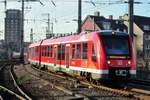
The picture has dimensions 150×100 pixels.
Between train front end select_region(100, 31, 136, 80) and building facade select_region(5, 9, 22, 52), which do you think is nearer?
train front end select_region(100, 31, 136, 80)

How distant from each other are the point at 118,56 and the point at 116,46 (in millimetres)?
570

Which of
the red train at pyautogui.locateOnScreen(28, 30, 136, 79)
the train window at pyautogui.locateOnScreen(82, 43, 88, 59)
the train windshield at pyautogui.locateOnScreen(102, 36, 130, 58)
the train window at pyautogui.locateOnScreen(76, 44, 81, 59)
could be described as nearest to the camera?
the red train at pyautogui.locateOnScreen(28, 30, 136, 79)

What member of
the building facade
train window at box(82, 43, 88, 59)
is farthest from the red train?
the building facade

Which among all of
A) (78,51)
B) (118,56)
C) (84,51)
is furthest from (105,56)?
(78,51)

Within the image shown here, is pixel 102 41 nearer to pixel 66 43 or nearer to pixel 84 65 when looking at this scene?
pixel 84 65

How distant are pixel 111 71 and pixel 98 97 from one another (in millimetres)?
3692

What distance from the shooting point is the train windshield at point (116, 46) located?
1950cm

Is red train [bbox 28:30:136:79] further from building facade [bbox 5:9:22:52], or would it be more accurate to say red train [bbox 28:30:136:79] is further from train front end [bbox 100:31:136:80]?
building facade [bbox 5:9:22:52]

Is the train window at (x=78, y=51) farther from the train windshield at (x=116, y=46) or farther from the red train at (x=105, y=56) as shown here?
the train windshield at (x=116, y=46)

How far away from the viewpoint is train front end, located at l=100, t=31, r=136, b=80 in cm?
1917

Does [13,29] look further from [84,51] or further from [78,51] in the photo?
[84,51]

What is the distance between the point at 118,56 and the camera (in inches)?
768

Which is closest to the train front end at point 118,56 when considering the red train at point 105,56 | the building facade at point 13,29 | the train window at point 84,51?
the red train at point 105,56

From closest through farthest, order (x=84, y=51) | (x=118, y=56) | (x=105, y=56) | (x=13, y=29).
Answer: (x=105, y=56), (x=118, y=56), (x=84, y=51), (x=13, y=29)
